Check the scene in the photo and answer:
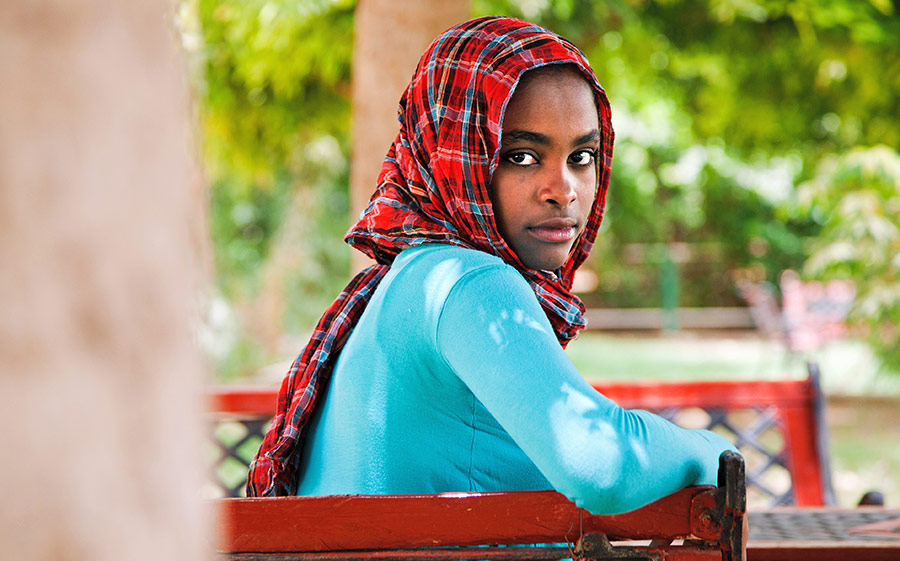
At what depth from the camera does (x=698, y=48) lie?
6.48m

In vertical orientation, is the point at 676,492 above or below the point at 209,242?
below

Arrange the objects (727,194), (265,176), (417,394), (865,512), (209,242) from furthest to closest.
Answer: (727,194), (265,176), (865,512), (417,394), (209,242)

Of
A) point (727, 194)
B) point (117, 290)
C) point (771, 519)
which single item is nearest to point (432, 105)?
point (117, 290)

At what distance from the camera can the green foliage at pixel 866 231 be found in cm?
723

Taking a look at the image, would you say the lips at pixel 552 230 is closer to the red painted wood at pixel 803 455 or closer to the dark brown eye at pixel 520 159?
the dark brown eye at pixel 520 159

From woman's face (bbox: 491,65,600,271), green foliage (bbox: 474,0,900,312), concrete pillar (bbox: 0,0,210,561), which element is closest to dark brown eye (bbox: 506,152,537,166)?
woman's face (bbox: 491,65,600,271)

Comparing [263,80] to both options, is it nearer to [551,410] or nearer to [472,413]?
[472,413]

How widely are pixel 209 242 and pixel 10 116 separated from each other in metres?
0.19

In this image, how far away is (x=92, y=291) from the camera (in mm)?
629

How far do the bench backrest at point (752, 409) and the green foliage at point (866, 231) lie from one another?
363cm

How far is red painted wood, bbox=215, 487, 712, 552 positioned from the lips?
534 mm

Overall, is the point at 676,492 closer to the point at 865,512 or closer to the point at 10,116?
the point at 10,116

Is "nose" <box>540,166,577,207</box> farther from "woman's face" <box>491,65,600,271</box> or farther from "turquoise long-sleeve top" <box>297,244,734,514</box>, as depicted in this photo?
"turquoise long-sleeve top" <box>297,244,734,514</box>

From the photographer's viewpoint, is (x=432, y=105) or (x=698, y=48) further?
(x=698, y=48)
